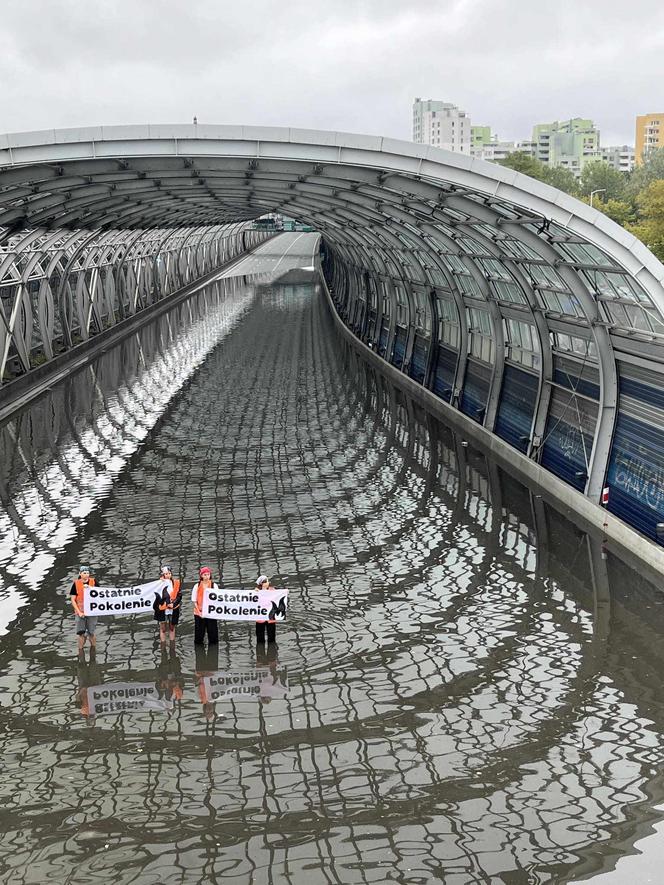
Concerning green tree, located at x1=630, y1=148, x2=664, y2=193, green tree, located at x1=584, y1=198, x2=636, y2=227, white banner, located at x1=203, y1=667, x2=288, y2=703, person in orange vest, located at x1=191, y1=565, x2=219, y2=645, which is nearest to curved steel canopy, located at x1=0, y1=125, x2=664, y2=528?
person in orange vest, located at x1=191, y1=565, x2=219, y2=645

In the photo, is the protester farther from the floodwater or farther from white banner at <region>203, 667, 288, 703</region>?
white banner at <region>203, 667, 288, 703</region>

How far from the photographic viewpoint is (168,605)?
1340 cm

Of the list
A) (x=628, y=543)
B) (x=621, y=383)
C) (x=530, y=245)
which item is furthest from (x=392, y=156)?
(x=628, y=543)

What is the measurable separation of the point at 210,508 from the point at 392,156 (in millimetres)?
7523

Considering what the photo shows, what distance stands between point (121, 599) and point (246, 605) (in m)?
1.72

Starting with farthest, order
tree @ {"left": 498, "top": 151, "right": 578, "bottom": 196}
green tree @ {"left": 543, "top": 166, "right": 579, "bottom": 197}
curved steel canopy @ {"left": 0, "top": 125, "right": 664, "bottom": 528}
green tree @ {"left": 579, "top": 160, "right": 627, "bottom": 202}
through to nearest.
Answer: green tree @ {"left": 579, "top": 160, "right": 627, "bottom": 202}, green tree @ {"left": 543, "top": 166, "right": 579, "bottom": 197}, tree @ {"left": 498, "top": 151, "right": 578, "bottom": 196}, curved steel canopy @ {"left": 0, "top": 125, "right": 664, "bottom": 528}

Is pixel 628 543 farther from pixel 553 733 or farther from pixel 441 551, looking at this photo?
pixel 553 733

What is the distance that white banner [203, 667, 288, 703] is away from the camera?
11.6 m

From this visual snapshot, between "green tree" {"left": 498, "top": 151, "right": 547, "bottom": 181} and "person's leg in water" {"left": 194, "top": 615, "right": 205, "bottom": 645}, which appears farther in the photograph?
"green tree" {"left": 498, "top": 151, "right": 547, "bottom": 181}

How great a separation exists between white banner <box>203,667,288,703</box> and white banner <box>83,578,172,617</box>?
1.76m

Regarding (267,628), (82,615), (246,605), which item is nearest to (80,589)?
(82,615)

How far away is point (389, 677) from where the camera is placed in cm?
1195

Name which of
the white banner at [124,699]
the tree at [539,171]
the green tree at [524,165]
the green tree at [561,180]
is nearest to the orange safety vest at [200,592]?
the white banner at [124,699]

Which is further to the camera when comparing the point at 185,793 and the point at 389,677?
the point at 389,677
